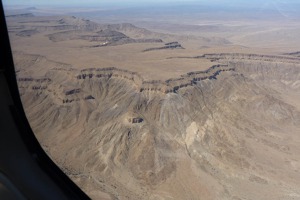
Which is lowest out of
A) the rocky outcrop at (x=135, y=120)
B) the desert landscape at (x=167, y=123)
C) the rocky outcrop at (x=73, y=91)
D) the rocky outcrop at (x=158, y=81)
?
the desert landscape at (x=167, y=123)

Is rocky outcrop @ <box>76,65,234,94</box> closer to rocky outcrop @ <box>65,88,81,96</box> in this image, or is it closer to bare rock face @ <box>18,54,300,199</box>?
bare rock face @ <box>18,54,300,199</box>

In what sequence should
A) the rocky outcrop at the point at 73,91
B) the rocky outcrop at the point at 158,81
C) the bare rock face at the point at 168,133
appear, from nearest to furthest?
the bare rock face at the point at 168,133
the rocky outcrop at the point at 158,81
the rocky outcrop at the point at 73,91

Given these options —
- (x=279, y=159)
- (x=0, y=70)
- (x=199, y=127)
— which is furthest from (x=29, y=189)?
(x=199, y=127)

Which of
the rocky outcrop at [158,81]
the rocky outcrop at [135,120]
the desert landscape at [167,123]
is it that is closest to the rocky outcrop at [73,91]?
the desert landscape at [167,123]

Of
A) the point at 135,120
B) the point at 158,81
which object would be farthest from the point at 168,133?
the point at 158,81

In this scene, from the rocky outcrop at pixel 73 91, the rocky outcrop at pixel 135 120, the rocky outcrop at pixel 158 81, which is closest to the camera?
the rocky outcrop at pixel 135 120

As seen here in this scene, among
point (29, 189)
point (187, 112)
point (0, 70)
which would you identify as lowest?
point (187, 112)

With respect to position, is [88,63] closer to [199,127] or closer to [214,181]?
[199,127]

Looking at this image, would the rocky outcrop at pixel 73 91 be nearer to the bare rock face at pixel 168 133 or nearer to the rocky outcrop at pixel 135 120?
the bare rock face at pixel 168 133

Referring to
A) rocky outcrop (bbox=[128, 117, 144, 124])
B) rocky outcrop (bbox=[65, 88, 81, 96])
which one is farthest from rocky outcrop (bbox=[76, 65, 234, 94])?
rocky outcrop (bbox=[128, 117, 144, 124])

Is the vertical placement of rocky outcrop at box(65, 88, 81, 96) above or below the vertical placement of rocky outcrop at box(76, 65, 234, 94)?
below

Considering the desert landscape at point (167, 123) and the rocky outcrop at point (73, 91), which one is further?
the rocky outcrop at point (73, 91)
